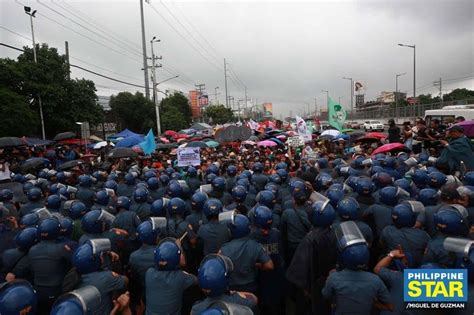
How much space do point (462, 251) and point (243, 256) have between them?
233 cm

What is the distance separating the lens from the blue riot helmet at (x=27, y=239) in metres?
4.85

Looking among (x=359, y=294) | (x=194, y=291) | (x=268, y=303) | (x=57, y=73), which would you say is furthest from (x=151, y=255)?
(x=57, y=73)

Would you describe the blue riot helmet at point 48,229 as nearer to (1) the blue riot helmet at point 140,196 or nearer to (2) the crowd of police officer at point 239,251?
(2) the crowd of police officer at point 239,251

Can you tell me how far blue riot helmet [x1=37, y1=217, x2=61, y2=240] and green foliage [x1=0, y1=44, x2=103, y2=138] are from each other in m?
18.2

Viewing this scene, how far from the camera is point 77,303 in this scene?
253cm

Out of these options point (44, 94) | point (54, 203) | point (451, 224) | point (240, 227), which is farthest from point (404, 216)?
point (44, 94)

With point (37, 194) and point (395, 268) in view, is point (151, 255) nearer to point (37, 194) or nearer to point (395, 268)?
point (395, 268)

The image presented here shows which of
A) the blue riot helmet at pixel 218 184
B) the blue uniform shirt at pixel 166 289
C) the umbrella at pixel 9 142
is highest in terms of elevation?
the umbrella at pixel 9 142

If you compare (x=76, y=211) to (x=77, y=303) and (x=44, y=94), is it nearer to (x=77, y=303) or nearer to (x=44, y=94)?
(x=77, y=303)

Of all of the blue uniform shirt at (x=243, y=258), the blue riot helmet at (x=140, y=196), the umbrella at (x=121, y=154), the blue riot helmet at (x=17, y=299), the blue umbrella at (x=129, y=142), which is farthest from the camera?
the blue umbrella at (x=129, y=142)

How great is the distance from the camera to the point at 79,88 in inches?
1052

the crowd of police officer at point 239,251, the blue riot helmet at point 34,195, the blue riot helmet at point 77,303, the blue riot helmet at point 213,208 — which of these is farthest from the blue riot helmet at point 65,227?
the blue riot helmet at point 34,195

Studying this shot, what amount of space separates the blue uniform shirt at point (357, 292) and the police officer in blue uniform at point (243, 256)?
1.10 m

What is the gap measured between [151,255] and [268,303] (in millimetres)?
1892
